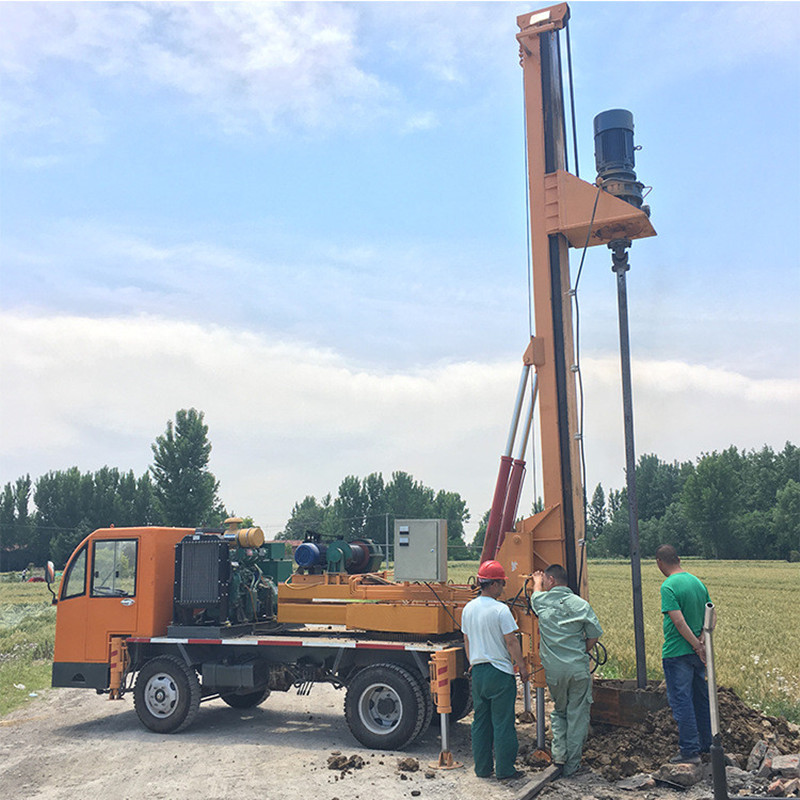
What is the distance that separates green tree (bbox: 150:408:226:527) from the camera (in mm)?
61594

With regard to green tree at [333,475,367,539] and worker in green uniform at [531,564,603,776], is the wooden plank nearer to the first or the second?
worker in green uniform at [531,564,603,776]

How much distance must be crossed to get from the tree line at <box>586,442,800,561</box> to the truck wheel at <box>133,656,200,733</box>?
221ft

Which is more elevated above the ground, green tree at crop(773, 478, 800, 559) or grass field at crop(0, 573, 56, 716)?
green tree at crop(773, 478, 800, 559)

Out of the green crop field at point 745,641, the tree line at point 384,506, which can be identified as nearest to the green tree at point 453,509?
the tree line at point 384,506

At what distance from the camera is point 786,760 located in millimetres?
7355

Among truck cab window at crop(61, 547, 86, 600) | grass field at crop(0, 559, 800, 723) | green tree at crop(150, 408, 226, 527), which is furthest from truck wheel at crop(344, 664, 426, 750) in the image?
green tree at crop(150, 408, 226, 527)

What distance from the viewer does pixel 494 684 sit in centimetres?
823

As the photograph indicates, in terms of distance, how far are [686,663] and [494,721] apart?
1.96 metres

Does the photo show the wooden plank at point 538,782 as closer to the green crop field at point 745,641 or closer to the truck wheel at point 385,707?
the truck wheel at point 385,707

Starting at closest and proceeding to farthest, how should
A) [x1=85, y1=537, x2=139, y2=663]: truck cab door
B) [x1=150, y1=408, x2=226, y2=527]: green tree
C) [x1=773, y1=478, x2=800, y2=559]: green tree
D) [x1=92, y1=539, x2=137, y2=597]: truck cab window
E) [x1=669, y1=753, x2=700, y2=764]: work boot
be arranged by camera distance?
[x1=669, y1=753, x2=700, y2=764]: work boot
[x1=85, y1=537, x2=139, y2=663]: truck cab door
[x1=92, y1=539, x2=137, y2=597]: truck cab window
[x1=150, y1=408, x2=226, y2=527]: green tree
[x1=773, y1=478, x2=800, y2=559]: green tree

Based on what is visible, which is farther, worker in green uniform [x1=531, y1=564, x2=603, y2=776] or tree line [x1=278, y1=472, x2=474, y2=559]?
tree line [x1=278, y1=472, x2=474, y2=559]

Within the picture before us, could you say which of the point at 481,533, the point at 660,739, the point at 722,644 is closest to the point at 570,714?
the point at 660,739

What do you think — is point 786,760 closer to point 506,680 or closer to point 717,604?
point 506,680

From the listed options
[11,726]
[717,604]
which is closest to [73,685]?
[11,726]
